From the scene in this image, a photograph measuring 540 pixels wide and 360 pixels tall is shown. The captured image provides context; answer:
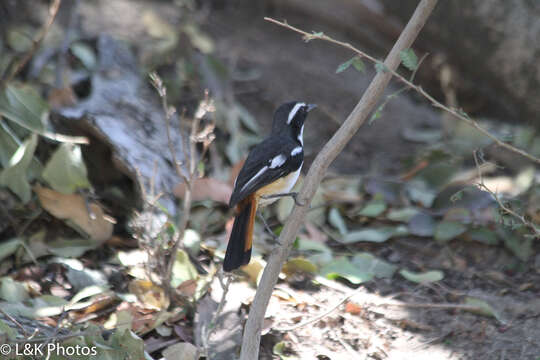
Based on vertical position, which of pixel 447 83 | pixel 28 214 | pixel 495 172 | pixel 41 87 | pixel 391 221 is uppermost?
pixel 447 83

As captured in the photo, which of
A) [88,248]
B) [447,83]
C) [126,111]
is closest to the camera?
[88,248]

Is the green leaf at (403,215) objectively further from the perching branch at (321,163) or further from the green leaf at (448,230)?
the perching branch at (321,163)

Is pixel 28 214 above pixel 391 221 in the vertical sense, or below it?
below

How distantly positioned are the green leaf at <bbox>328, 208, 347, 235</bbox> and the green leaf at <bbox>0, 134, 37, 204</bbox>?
1963 mm

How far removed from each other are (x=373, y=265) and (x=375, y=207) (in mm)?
673

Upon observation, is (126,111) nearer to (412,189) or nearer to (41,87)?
(41,87)

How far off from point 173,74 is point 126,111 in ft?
3.26

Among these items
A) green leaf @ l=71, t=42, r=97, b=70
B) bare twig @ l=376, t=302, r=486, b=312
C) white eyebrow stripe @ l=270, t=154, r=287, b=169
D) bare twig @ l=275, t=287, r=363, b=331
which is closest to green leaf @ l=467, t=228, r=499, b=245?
bare twig @ l=376, t=302, r=486, b=312

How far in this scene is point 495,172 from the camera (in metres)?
4.66

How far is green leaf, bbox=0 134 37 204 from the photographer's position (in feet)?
11.3

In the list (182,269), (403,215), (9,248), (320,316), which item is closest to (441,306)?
(320,316)

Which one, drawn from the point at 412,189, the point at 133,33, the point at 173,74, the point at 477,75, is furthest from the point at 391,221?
the point at 133,33

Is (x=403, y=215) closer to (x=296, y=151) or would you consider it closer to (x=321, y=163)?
(x=296, y=151)

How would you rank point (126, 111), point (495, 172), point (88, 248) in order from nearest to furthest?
point (88, 248) < point (126, 111) < point (495, 172)
